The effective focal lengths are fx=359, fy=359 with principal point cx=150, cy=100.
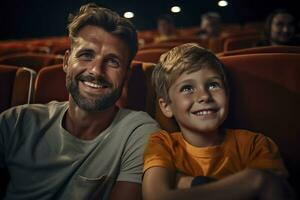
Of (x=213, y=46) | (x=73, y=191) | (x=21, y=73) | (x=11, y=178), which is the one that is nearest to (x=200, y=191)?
(x=73, y=191)

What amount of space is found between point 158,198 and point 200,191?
90 mm

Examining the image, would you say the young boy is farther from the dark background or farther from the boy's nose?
the dark background

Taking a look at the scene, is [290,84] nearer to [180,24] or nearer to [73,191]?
[73,191]

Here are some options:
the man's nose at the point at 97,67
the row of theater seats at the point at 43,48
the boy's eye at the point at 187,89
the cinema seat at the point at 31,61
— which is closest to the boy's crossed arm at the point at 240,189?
the boy's eye at the point at 187,89

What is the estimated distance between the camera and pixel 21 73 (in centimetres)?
118

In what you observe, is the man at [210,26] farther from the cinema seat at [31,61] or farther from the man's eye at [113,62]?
the man's eye at [113,62]

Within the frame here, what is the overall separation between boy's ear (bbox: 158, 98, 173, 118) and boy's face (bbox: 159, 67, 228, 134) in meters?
0.05

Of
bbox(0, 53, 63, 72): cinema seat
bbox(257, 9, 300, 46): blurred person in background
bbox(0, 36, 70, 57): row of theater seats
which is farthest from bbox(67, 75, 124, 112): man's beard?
bbox(257, 9, 300, 46): blurred person in background

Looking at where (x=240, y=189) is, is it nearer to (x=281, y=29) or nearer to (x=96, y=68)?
(x=96, y=68)

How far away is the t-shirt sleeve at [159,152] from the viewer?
820 mm

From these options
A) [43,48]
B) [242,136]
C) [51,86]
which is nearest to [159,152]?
[242,136]

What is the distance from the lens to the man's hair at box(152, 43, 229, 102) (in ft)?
2.90

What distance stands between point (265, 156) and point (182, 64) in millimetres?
293

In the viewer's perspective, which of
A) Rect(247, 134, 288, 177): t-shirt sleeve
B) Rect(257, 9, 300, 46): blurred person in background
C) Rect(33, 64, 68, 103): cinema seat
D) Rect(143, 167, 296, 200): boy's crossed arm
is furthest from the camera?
Rect(257, 9, 300, 46): blurred person in background
